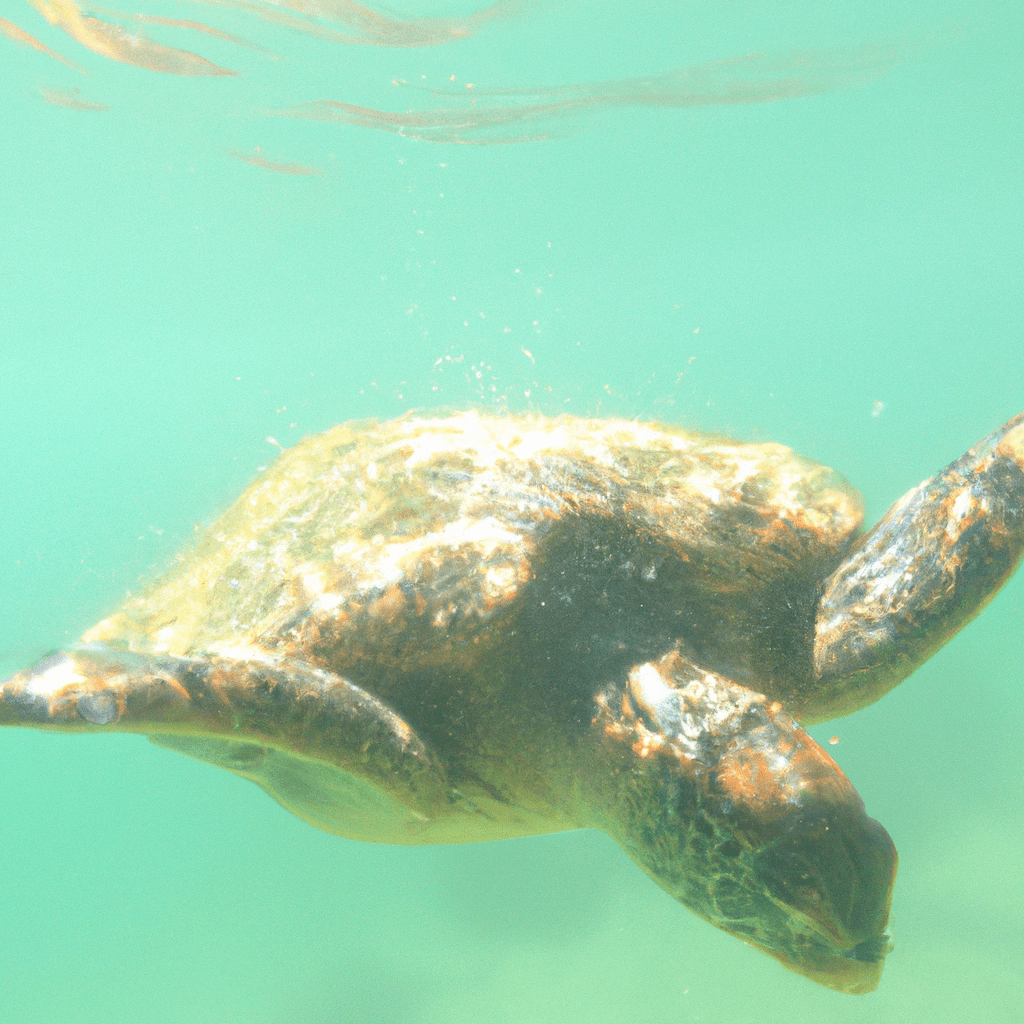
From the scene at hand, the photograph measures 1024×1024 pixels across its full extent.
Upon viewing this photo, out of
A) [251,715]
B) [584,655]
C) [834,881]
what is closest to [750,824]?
[834,881]

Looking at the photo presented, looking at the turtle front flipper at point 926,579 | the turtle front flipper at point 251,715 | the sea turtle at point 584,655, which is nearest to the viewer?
the turtle front flipper at point 251,715

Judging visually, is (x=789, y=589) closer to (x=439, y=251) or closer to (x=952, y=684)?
(x=952, y=684)

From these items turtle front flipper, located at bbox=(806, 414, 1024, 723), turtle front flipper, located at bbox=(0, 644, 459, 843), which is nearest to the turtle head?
turtle front flipper, located at bbox=(0, 644, 459, 843)

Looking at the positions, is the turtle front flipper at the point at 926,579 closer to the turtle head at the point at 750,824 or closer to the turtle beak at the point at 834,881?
the turtle head at the point at 750,824

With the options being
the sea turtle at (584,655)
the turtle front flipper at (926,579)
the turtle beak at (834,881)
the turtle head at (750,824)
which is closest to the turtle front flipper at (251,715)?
the sea turtle at (584,655)

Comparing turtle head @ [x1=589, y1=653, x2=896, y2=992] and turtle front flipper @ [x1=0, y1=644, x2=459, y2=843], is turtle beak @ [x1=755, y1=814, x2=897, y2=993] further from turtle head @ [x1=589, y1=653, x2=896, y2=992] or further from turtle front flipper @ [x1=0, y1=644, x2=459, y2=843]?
turtle front flipper @ [x1=0, y1=644, x2=459, y2=843]

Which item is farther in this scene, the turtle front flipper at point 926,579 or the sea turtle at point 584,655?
the turtle front flipper at point 926,579

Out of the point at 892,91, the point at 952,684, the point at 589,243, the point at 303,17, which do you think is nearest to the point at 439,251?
the point at 589,243
